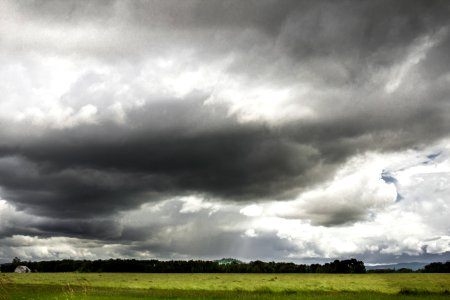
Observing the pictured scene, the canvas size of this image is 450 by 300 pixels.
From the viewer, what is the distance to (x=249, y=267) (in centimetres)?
16025

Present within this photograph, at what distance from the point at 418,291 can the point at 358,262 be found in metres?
107

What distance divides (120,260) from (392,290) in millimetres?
147896

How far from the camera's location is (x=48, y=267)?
655ft

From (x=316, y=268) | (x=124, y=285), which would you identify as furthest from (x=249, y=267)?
(x=124, y=285)

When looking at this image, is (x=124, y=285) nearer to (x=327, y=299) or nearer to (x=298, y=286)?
(x=298, y=286)

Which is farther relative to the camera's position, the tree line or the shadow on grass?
the tree line

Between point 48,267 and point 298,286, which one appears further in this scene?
point 48,267

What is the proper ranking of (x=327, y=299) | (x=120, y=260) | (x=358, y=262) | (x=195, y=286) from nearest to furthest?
(x=327, y=299) → (x=195, y=286) → (x=358, y=262) → (x=120, y=260)

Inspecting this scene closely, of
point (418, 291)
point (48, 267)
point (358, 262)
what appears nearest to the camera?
point (418, 291)

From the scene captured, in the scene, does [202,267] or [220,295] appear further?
[202,267]

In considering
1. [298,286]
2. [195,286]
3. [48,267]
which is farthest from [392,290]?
[48,267]

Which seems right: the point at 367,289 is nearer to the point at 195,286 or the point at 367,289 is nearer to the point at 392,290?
the point at 392,290

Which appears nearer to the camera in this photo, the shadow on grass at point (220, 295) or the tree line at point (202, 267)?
the shadow on grass at point (220, 295)

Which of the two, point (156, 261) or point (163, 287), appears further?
point (156, 261)
